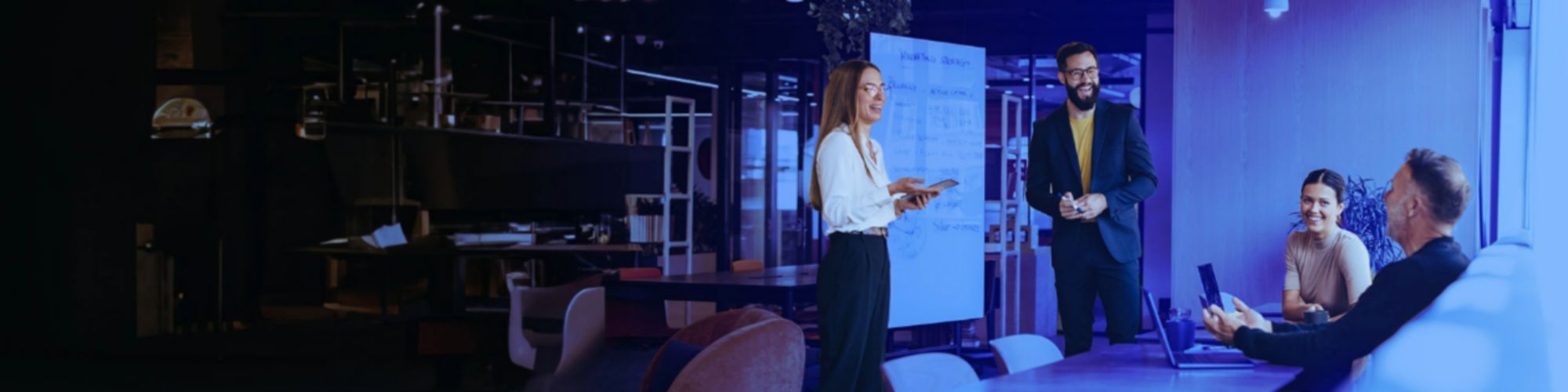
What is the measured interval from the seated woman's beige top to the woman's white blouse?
1502 millimetres

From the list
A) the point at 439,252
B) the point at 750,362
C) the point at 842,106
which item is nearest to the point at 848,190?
the point at 842,106

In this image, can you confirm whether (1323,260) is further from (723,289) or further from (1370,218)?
(723,289)

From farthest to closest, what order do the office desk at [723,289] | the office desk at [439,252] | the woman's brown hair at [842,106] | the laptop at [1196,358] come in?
the office desk at [439,252], the office desk at [723,289], the woman's brown hair at [842,106], the laptop at [1196,358]

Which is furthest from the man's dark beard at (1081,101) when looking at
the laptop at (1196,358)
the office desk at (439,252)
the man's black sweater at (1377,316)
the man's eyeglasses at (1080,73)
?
the office desk at (439,252)

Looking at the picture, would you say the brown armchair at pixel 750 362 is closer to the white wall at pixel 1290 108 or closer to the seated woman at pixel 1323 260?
the seated woman at pixel 1323 260

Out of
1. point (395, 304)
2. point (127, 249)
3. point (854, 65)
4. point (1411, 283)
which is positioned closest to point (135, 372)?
point (127, 249)

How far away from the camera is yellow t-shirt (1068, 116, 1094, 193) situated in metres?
5.44

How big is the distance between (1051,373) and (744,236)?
36.1 ft

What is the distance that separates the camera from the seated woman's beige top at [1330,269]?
4918mm

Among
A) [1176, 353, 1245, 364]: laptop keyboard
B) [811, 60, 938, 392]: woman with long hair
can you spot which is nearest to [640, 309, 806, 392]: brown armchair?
[811, 60, 938, 392]: woman with long hair

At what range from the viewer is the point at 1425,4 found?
6.62m

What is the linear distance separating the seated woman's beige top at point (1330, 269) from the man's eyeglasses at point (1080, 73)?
0.97 meters

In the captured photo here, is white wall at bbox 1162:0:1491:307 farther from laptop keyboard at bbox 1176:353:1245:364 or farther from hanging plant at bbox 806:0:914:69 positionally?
laptop keyboard at bbox 1176:353:1245:364

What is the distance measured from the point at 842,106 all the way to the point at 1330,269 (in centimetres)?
185
